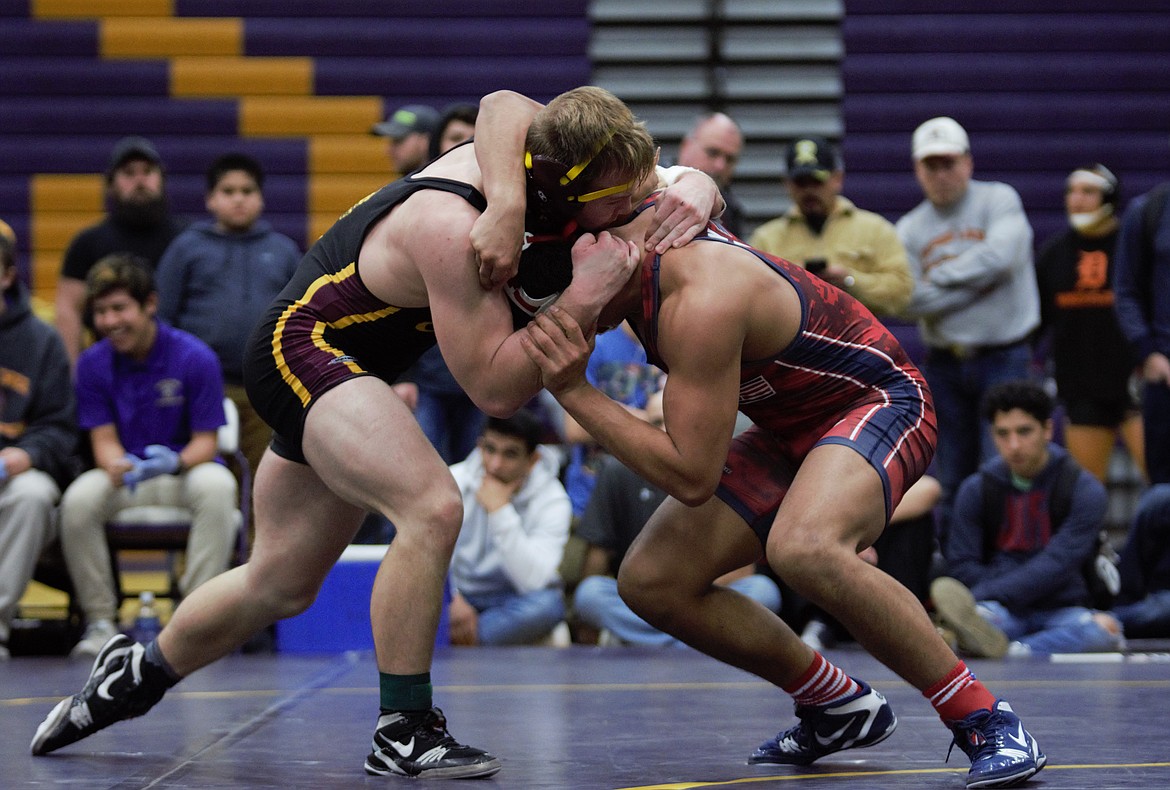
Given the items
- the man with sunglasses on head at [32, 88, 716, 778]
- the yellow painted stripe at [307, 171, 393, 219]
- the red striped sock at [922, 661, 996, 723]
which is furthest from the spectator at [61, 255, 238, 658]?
the red striped sock at [922, 661, 996, 723]

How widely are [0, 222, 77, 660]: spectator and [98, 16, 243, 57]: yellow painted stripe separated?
9.95ft

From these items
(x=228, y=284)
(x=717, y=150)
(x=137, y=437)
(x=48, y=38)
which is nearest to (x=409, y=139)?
(x=228, y=284)

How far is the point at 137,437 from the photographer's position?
6094mm

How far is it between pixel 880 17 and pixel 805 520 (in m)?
6.40

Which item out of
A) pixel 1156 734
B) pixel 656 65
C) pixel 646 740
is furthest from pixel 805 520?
pixel 656 65

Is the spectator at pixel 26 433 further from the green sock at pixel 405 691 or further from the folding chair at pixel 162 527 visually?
the green sock at pixel 405 691

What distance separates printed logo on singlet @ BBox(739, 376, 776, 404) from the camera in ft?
10.8

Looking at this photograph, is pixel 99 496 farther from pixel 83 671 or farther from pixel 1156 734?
pixel 1156 734

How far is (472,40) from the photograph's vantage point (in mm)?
8984

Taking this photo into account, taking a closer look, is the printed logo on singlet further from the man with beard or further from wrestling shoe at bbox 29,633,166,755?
the man with beard

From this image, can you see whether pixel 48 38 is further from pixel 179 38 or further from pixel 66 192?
pixel 66 192

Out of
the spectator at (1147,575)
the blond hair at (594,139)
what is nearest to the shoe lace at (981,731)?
the blond hair at (594,139)

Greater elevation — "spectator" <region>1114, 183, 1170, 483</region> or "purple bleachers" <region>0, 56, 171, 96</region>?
"purple bleachers" <region>0, 56, 171, 96</region>

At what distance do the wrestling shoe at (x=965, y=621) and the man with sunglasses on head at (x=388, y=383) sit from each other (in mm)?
2705
